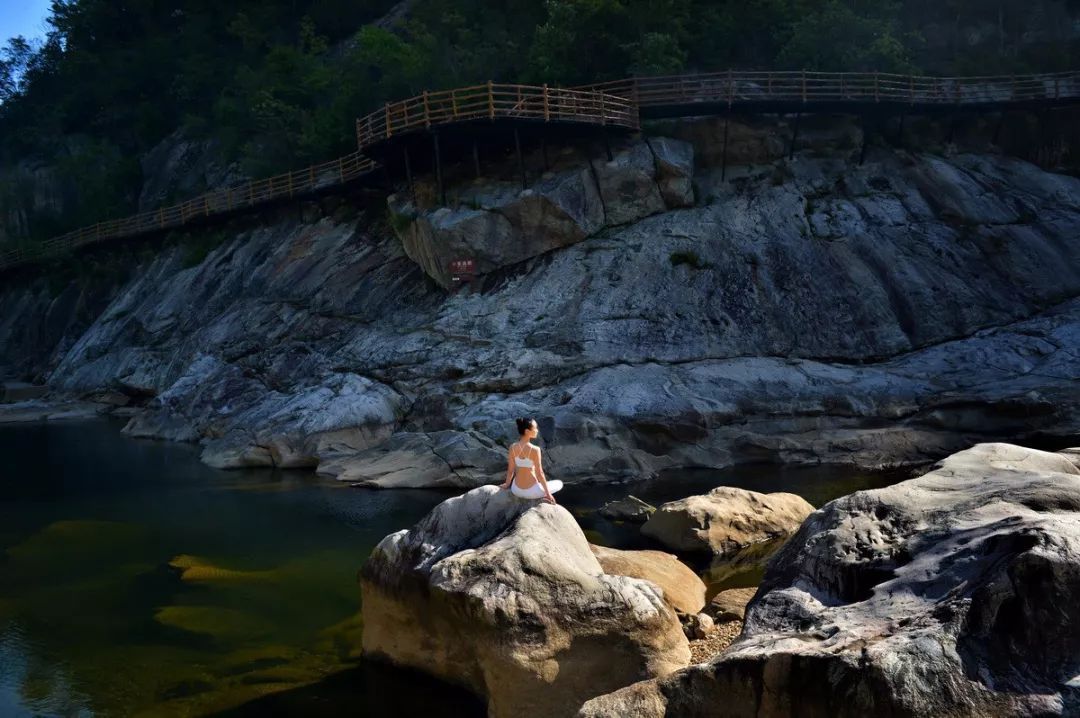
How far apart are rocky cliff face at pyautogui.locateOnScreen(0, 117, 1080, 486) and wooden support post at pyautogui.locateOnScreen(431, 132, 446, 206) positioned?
2.81 feet

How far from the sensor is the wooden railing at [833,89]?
3534 centimetres

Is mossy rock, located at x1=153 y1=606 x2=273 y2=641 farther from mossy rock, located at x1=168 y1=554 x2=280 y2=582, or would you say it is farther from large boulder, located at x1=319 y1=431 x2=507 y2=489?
large boulder, located at x1=319 y1=431 x2=507 y2=489

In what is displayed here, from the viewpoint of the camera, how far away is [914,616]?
6.56 m

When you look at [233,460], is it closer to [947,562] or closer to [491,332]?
[491,332]

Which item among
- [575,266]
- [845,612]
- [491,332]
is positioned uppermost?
[575,266]

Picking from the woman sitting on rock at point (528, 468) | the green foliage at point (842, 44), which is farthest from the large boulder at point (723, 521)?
the green foliage at point (842, 44)

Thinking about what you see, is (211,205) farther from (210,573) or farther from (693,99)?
(210,573)

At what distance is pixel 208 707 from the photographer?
11109mm

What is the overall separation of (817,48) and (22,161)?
60.0 metres

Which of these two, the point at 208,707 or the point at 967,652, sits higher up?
the point at 967,652

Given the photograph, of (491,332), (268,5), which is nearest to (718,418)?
(491,332)

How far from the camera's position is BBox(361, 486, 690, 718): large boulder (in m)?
9.55

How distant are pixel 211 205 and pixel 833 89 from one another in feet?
101

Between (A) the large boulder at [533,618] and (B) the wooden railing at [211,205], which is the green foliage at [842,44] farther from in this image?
(A) the large boulder at [533,618]
